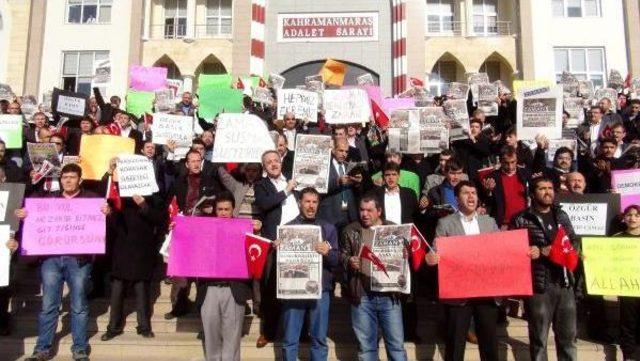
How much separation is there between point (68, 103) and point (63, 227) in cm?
476

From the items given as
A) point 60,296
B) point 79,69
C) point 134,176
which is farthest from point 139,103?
point 79,69

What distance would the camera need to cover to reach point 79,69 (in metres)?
22.8

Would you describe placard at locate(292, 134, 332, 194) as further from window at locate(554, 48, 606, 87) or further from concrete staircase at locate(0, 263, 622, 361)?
window at locate(554, 48, 606, 87)

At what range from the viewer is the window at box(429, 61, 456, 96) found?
22.8 m

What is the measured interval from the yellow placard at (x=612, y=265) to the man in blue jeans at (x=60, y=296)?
5.16 m

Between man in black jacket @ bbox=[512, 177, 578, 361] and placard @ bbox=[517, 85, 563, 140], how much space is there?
2.60m

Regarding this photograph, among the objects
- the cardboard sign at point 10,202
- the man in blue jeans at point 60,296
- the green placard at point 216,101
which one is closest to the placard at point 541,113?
the green placard at point 216,101

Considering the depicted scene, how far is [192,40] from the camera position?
22.4 metres

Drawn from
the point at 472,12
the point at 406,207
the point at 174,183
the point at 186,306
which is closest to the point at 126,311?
Result: the point at 186,306

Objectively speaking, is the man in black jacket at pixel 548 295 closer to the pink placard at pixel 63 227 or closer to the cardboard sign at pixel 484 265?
the cardboard sign at pixel 484 265

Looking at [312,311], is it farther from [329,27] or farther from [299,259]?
[329,27]

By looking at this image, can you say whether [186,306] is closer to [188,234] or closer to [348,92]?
[188,234]

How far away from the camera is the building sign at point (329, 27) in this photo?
21328 millimetres

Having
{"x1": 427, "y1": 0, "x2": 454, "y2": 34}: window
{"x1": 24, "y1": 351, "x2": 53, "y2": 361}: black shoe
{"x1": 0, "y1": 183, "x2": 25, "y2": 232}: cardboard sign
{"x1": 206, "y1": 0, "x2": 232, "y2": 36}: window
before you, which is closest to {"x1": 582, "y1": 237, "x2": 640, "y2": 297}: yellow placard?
{"x1": 24, "y1": 351, "x2": 53, "y2": 361}: black shoe
